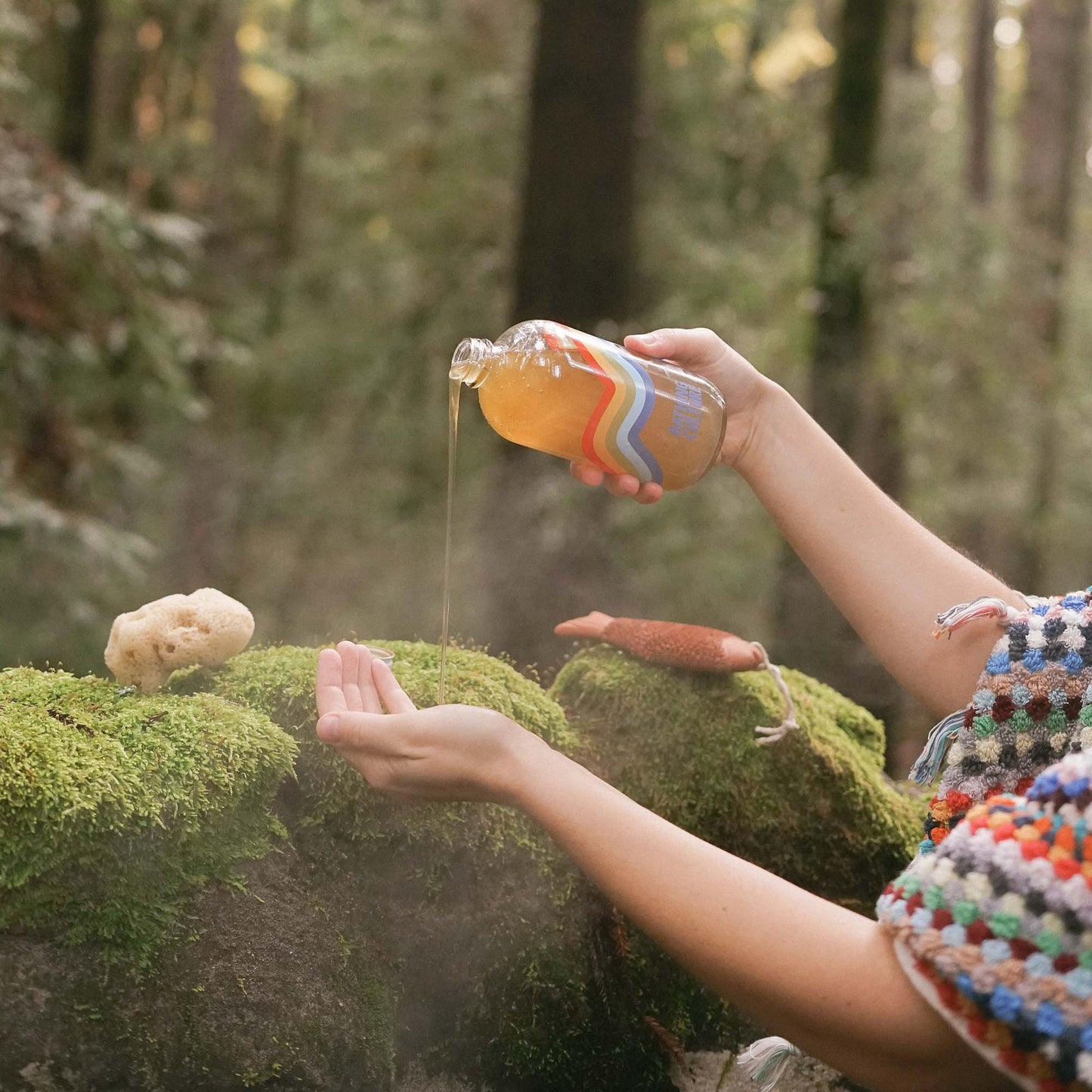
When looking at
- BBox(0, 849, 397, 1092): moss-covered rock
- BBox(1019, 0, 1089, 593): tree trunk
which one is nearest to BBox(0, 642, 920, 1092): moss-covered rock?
BBox(0, 849, 397, 1092): moss-covered rock

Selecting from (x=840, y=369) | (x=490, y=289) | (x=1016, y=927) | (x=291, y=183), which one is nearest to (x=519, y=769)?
(x=1016, y=927)

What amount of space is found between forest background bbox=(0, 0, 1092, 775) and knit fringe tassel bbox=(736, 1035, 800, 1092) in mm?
740

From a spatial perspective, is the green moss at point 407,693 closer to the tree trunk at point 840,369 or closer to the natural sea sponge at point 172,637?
the natural sea sponge at point 172,637

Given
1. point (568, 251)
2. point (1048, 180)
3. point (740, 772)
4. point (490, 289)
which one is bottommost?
point (740, 772)

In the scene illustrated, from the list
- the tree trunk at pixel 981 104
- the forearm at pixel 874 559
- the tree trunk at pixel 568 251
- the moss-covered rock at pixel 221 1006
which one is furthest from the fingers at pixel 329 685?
the tree trunk at pixel 981 104

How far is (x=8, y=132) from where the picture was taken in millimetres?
4148

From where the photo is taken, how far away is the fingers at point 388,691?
68.0 inches

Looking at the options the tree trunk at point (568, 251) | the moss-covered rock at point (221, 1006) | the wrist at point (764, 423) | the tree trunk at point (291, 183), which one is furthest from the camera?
the tree trunk at point (291, 183)

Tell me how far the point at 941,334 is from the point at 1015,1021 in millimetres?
5709

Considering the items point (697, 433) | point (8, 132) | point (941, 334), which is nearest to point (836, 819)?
point (697, 433)

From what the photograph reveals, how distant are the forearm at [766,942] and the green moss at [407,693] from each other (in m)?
0.37

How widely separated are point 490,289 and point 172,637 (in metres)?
5.86

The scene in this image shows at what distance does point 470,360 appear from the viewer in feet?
6.78

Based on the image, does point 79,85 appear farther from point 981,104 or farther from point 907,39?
point 981,104
